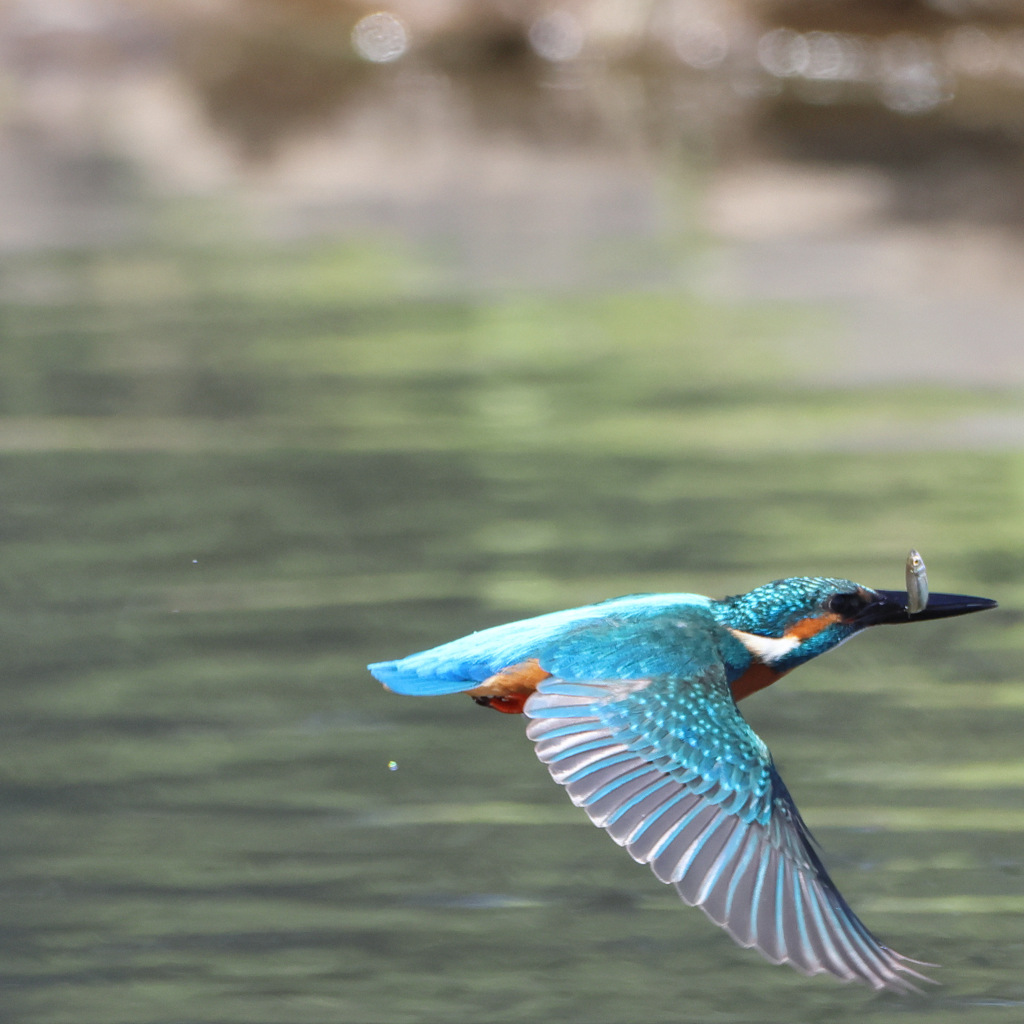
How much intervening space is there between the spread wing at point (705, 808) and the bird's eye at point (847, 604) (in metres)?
0.40

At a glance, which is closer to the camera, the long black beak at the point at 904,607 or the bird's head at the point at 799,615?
the bird's head at the point at 799,615

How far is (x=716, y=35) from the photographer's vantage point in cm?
1566

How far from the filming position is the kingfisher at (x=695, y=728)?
9.59 ft

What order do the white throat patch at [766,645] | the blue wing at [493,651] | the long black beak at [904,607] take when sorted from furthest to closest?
the long black beak at [904,607] → the white throat patch at [766,645] → the blue wing at [493,651]

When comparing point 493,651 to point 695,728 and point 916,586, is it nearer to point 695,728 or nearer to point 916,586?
point 695,728

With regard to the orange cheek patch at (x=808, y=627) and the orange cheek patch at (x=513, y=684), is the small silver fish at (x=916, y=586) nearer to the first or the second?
the orange cheek patch at (x=808, y=627)

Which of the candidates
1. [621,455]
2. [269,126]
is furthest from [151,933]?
[269,126]

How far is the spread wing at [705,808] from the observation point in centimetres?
288

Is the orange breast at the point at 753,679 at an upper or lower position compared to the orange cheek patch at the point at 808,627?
lower

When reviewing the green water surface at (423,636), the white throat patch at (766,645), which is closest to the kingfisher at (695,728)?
the white throat patch at (766,645)

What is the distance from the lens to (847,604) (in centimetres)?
368

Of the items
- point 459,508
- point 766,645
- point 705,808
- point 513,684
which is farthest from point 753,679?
point 459,508

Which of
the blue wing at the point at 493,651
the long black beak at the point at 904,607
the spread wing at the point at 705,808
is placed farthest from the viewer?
the long black beak at the point at 904,607

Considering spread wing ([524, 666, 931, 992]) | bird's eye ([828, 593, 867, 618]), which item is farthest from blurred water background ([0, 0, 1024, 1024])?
bird's eye ([828, 593, 867, 618])
